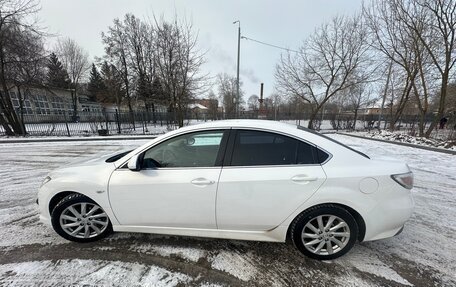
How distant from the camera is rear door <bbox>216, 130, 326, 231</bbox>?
2.30 meters

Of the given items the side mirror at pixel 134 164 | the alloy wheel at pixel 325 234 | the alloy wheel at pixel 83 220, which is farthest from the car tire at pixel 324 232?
the alloy wheel at pixel 83 220

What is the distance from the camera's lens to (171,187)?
2434 mm

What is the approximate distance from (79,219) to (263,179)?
2.41 metres

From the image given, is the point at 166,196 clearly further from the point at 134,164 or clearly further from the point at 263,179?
the point at 263,179

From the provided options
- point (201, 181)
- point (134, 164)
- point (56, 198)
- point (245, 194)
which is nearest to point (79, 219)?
point (56, 198)

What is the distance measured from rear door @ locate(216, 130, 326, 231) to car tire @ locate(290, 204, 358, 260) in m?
0.22

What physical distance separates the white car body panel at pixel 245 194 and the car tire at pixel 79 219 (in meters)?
0.16

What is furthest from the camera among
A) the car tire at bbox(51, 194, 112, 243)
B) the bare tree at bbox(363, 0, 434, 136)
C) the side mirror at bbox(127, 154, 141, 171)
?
the bare tree at bbox(363, 0, 434, 136)

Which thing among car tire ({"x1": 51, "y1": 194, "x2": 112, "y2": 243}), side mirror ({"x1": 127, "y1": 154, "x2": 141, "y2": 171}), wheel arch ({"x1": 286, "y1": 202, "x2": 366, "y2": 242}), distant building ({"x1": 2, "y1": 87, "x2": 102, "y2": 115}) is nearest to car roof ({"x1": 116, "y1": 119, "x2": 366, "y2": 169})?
side mirror ({"x1": 127, "y1": 154, "x2": 141, "y2": 171})

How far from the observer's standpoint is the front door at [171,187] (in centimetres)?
241

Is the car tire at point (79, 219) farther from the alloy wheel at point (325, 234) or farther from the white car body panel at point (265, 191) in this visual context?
the alloy wheel at point (325, 234)

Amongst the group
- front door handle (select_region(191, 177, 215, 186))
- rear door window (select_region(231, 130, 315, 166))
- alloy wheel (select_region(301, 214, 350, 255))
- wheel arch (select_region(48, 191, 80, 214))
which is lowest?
alloy wheel (select_region(301, 214, 350, 255))

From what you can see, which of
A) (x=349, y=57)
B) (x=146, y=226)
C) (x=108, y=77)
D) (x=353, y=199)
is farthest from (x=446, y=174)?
(x=108, y=77)

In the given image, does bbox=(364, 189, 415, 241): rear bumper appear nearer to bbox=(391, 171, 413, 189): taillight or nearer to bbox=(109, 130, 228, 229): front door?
bbox=(391, 171, 413, 189): taillight
